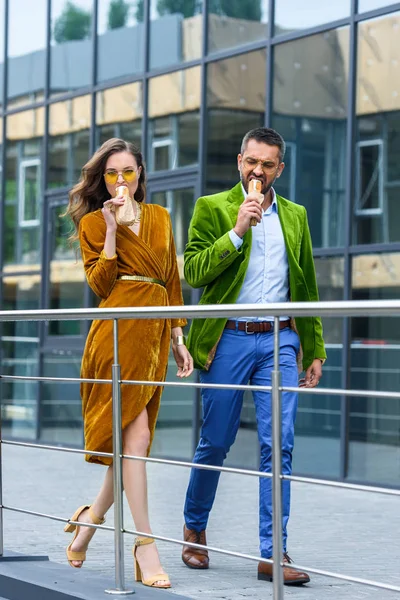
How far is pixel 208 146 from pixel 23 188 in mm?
3525

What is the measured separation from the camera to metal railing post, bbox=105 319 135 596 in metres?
4.86

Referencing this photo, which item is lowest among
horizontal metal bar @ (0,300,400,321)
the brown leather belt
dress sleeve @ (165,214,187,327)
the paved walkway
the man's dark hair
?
the paved walkway

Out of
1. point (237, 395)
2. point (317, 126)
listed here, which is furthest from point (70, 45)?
point (237, 395)

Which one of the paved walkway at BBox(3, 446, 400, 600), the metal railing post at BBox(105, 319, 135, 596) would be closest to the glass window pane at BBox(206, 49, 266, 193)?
the paved walkway at BBox(3, 446, 400, 600)

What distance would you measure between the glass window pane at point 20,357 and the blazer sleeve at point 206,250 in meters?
8.66

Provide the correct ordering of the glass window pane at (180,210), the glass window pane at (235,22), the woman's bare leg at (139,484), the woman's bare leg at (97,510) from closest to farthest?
the woman's bare leg at (139,484) → the woman's bare leg at (97,510) → the glass window pane at (235,22) → the glass window pane at (180,210)

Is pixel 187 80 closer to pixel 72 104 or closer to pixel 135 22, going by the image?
pixel 135 22

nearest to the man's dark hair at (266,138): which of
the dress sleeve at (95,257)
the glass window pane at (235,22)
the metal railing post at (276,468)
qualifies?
the dress sleeve at (95,257)

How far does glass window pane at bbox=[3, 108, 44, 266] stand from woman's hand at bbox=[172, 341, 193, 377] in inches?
354

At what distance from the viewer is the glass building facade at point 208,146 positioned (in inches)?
395

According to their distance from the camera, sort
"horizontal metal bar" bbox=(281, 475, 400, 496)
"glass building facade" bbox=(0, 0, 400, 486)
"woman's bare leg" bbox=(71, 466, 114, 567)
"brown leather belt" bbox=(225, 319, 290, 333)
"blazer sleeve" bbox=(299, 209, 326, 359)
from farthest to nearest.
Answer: "glass building facade" bbox=(0, 0, 400, 486), "blazer sleeve" bbox=(299, 209, 326, 359), "brown leather belt" bbox=(225, 319, 290, 333), "woman's bare leg" bbox=(71, 466, 114, 567), "horizontal metal bar" bbox=(281, 475, 400, 496)

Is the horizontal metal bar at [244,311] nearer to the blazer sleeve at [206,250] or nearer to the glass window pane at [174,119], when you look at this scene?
the blazer sleeve at [206,250]

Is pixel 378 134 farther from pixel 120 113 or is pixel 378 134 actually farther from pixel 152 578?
pixel 152 578

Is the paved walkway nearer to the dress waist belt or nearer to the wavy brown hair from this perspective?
the dress waist belt
